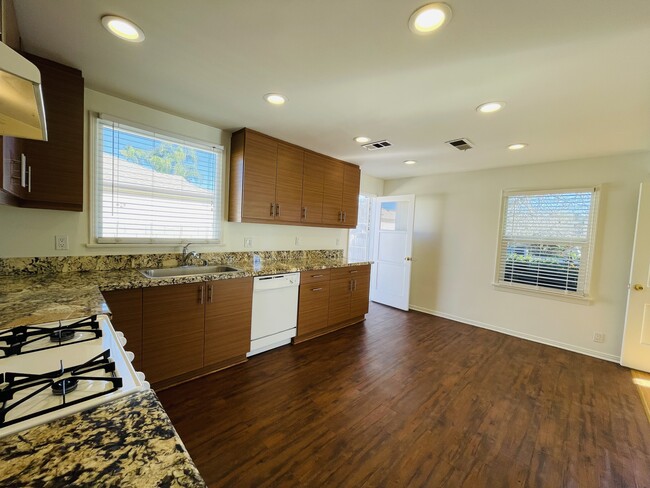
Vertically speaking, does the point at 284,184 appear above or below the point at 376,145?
below

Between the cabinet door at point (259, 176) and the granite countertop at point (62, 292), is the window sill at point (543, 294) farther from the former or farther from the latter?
the granite countertop at point (62, 292)

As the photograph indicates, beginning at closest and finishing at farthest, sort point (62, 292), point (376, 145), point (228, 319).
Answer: point (62, 292) < point (228, 319) < point (376, 145)

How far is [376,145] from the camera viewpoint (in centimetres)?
324

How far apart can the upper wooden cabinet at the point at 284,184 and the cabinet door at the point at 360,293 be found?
77cm

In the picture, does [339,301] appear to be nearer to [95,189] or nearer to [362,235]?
[362,235]

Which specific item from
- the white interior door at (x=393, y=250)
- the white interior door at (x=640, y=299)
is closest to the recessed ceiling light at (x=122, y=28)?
the white interior door at (x=393, y=250)

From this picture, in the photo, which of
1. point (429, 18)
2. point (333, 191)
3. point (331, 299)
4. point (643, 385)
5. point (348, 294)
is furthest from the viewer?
point (333, 191)

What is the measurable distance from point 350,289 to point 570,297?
104 inches

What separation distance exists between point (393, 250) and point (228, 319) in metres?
3.12

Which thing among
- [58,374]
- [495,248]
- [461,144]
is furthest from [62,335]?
[495,248]

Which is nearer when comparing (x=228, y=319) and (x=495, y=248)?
(x=228, y=319)

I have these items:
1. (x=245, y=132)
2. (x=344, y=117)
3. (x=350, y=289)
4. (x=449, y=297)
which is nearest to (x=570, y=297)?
(x=449, y=297)

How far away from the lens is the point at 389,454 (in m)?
1.73

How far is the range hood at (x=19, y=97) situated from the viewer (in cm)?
69
